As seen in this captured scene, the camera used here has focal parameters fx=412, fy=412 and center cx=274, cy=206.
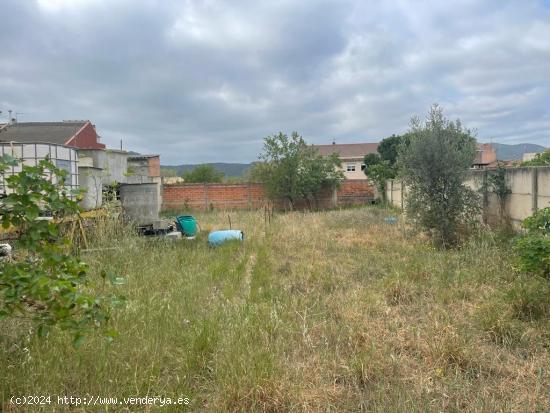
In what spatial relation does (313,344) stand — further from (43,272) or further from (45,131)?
(45,131)

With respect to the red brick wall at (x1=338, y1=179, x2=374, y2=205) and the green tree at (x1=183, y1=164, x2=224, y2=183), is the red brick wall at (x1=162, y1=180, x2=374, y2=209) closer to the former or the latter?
the red brick wall at (x1=338, y1=179, x2=374, y2=205)

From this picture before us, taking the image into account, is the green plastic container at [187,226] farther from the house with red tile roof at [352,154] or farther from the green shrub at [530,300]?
the house with red tile roof at [352,154]

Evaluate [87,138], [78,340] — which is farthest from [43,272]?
[87,138]

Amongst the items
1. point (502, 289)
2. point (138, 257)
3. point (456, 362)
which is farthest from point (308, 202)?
point (456, 362)

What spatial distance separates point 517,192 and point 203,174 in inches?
1174

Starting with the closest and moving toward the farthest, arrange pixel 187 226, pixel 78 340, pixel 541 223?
1. pixel 78 340
2. pixel 541 223
3. pixel 187 226

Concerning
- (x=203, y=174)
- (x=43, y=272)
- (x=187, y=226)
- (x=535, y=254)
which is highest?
(x=203, y=174)

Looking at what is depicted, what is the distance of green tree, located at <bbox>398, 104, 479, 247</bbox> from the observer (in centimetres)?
834

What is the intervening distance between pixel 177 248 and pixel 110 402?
5.40 metres

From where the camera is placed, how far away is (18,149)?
712 cm

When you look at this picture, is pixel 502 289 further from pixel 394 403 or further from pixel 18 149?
pixel 18 149

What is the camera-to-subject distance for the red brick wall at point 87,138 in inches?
936

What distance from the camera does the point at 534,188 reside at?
714cm

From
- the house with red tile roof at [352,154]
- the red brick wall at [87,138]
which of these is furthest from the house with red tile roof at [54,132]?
the house with red tile roof at [352,154]
